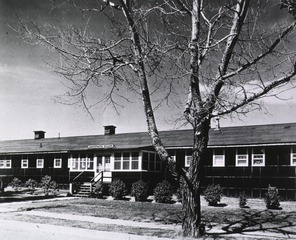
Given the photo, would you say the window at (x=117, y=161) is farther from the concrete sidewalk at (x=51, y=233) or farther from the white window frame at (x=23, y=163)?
the concrete sidewalk at (x=51, y=233)

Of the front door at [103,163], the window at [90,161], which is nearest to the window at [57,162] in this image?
the window at [90,161]

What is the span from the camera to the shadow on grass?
37.9 feet

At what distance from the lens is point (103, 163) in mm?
28734

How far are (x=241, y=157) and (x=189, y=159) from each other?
449cm

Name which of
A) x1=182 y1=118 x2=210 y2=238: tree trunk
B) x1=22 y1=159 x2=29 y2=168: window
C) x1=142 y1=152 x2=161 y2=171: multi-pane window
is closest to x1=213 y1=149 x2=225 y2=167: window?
x1=142 y1=152 x2=161 y2=171: multi-pane window

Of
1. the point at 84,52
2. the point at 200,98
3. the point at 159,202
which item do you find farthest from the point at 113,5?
the point at 159,202

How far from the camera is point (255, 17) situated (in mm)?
10609

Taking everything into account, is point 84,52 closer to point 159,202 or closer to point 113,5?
point 113,5

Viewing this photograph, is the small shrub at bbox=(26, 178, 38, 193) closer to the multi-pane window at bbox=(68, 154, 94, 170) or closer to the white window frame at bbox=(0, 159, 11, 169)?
the multi-pane window at bbox=(68, 154, 94, 170)

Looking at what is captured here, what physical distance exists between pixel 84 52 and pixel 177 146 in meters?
17.4

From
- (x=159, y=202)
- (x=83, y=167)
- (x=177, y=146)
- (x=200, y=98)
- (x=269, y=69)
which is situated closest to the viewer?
(x=269, y=69)

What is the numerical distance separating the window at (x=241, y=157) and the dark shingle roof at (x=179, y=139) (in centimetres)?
68

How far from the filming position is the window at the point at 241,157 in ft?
80.3

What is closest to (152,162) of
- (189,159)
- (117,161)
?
(117,161)
